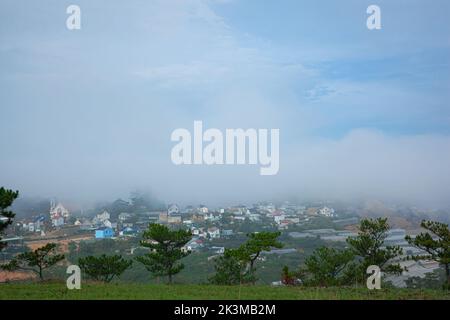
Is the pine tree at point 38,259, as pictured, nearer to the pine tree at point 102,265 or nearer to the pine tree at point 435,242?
the pine tree at point 102,265

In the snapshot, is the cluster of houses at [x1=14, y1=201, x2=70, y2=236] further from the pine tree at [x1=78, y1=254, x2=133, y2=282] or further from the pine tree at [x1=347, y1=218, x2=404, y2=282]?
the pine tree at [x1=347, y1=218, x2=404, y2=282]

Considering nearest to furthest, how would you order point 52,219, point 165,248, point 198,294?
point 198,294 < point 165,248 < point 52,219

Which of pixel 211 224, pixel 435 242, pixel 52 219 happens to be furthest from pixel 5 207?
pixel 435 242

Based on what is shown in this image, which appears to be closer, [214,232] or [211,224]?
[214,232]

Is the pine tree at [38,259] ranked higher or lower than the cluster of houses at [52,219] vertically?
lower

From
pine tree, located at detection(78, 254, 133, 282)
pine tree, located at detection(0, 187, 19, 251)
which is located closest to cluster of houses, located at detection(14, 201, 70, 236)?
pine tree, located at detection(78, 254, 133, 282)

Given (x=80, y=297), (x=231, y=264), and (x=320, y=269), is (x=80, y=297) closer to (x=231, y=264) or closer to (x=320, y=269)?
(x=231, y=264)

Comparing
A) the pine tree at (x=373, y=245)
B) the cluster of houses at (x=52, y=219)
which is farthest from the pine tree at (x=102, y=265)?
the pine tree at (x=373, y=245)

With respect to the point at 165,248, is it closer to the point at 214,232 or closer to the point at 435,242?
the point at 214,232

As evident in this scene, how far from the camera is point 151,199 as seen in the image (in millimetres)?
17312

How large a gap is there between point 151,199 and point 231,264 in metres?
4.29

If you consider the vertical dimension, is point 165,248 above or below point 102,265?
above
